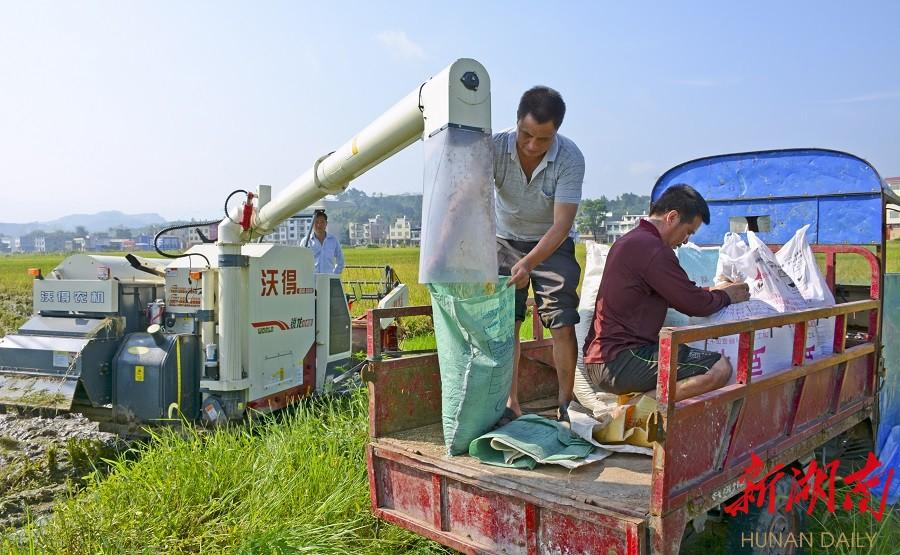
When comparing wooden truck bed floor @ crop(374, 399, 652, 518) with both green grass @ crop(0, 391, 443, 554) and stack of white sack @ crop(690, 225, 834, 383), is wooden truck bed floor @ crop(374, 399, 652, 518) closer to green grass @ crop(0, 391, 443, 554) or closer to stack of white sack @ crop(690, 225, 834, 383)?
green grass @ crop(0, 391, 443, 554)

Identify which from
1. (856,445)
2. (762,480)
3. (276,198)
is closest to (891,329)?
(856,445)

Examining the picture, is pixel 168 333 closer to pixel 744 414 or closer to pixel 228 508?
pixel 228 508

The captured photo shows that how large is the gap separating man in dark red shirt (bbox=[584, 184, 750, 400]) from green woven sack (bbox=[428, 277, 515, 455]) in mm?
579

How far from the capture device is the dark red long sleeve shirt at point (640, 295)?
10.2 ft

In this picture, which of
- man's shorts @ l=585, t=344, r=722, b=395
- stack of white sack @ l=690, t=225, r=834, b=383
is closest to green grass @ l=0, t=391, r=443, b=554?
man's shorts @ l=585, t=344, r=722, b=395

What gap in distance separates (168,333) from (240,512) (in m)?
2.11

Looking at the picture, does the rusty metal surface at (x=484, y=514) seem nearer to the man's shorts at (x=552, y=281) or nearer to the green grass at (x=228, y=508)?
→ the green grass at (x=228, y=508)

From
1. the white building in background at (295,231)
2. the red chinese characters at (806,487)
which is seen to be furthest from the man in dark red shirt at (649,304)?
the white building in background at (295,231)

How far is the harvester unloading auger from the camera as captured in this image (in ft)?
16.0

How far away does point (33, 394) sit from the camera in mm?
4789

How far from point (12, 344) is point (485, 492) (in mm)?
4101

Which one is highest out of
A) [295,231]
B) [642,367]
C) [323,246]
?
[295,231]

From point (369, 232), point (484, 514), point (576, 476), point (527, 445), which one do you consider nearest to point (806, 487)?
point (576, 476)

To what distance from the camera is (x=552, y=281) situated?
350cm
